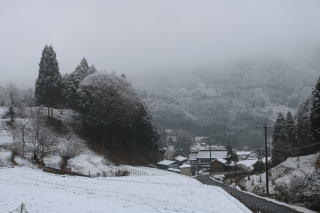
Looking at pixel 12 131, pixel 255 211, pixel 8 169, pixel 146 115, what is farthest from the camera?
pixel 146 115

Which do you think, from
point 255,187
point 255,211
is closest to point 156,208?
point 255,211

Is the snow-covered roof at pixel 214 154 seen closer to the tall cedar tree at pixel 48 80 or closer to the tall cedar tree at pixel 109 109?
the tall cedar tree at pixel 109 109

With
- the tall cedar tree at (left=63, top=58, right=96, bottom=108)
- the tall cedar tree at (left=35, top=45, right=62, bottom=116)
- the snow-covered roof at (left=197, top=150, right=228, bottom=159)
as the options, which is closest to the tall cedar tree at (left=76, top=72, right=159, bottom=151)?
the tall cedar tree at (left=63, top=58, right=96, bottom=108)

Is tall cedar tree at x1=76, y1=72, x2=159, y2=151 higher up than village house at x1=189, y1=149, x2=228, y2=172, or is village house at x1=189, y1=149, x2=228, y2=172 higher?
tall cedar tree at x1=76, y1=72, x2=159, y2=151

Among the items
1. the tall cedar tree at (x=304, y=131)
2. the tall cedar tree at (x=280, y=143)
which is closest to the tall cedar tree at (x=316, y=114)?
the tall cedar tree at (x=304, y=131)

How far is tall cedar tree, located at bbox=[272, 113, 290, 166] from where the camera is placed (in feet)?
247

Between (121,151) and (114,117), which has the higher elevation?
(114,117)

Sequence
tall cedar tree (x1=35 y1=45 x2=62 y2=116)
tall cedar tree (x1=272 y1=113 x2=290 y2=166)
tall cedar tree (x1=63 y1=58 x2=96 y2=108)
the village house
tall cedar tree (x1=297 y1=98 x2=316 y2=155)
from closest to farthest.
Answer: tall cedar tree (x1=297 y1=98 x2=316 y2=155)
tall cedar tree (x1=35 y1=45 x2=62 y2=116)
tall cedar tree (x1=272 y1=113 x2=290 y2=166)
tall cedar tree (x1=63 y1=58 x2=96 y2=108)
the village house

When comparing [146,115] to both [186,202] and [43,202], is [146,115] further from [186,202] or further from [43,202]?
[43,202]

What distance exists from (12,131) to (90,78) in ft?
64.0

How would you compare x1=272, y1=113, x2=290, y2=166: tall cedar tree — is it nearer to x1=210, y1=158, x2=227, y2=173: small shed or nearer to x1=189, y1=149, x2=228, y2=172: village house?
x1=210, y1=158, x2=227, y2=173: small shed

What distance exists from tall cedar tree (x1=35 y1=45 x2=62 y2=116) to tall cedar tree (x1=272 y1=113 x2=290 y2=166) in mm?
45414

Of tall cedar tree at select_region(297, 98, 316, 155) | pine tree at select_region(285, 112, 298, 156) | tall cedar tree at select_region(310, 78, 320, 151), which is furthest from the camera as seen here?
pine tree at select_region(285, 112, 298, 156)

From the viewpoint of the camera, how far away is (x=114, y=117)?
77000 millimetres
